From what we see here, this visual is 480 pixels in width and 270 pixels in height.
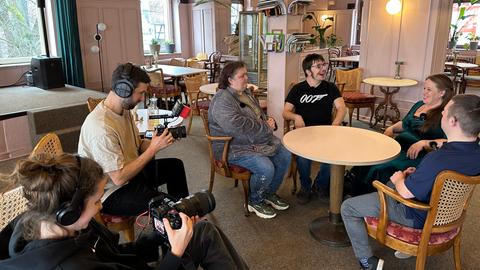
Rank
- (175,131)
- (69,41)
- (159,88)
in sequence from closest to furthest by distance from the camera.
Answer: (175,131), (159,88), (69,41)

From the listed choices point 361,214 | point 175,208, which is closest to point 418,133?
point 361,214

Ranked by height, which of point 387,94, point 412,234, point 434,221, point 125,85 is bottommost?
point 412,234

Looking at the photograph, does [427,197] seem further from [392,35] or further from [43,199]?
[392,35]

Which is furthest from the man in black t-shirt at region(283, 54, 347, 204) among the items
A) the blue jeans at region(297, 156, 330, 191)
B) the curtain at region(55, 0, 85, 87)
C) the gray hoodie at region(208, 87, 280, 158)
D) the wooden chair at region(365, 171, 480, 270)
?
the curtain at region(55, 0, 85, 87)

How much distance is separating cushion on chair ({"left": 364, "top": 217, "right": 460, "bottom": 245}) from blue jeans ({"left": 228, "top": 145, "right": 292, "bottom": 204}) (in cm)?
92

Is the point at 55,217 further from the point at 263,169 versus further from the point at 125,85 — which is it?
the point at 263,169

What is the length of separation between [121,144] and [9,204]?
0.60 m

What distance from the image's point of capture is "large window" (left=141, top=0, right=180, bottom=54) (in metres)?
8.60

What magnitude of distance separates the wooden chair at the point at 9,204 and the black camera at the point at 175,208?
0.48 m

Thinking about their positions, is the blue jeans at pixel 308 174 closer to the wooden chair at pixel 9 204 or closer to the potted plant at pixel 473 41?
the wooden chair at pixel 9 204

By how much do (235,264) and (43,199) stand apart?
34.1 inches

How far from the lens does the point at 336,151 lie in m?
2.19

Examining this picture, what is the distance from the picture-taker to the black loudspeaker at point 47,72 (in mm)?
5699

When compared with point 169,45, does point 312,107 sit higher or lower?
lower
